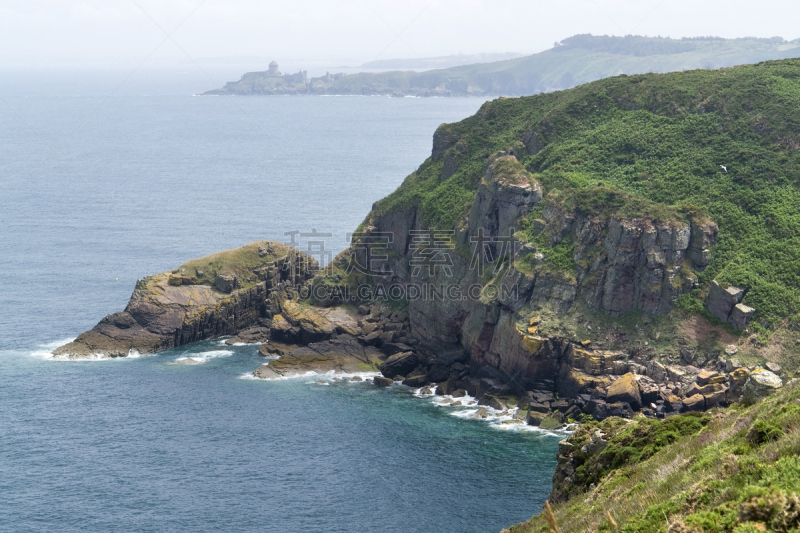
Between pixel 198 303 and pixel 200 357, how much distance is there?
858 centimetres

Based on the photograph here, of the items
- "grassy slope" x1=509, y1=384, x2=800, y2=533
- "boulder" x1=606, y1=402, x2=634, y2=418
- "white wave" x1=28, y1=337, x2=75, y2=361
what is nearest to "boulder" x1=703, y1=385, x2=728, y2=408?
"boulder" x1=606, y1=402, x2=634, y2=418

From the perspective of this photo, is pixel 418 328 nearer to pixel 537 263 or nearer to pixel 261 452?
pixel 537 263

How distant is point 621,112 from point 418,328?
40.9 metres

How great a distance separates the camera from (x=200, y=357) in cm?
10081

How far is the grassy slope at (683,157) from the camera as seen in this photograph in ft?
289

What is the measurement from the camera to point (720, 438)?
35719 millimetres

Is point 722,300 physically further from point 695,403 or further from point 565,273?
point 565,273

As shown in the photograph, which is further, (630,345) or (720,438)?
(630,345)

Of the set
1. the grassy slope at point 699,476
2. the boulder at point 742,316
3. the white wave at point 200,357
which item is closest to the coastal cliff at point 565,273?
the boulder at point 742,316

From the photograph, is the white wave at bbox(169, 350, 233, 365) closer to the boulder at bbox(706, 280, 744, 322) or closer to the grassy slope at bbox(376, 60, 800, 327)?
the grassy slope at bbox(376, 60, 800, 327)

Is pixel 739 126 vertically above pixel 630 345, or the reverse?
pixel 739 126

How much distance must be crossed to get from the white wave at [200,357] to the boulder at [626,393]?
4566 cm

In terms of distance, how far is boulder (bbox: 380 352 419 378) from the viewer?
94000mm

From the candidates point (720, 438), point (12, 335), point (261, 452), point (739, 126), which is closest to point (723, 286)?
point (739, 126)
